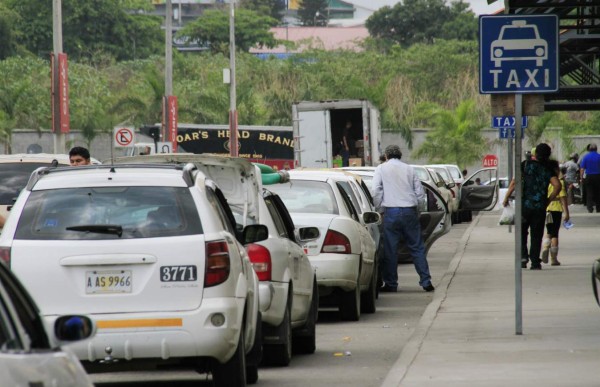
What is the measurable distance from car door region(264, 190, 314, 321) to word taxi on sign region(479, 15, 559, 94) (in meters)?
2.09

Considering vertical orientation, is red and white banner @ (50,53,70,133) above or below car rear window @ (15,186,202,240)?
above

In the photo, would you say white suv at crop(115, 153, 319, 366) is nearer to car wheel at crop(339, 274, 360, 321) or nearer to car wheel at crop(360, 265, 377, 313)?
car wheel at crop(339, 274, 360, 321)

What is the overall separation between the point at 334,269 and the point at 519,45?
10.9 feet

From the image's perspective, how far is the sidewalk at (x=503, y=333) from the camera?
10.3m

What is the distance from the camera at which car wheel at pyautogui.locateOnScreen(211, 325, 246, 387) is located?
30.0 ft

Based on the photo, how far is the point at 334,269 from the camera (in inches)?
577

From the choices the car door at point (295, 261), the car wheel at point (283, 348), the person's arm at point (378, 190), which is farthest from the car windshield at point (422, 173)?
the car wheel at point (283, 348)

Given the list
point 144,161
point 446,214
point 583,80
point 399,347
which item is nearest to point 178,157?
point 144,161

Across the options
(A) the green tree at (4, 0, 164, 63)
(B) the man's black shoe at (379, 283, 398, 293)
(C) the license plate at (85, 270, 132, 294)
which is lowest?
(B) the man's black shoe at (379, 283, 398, 293)

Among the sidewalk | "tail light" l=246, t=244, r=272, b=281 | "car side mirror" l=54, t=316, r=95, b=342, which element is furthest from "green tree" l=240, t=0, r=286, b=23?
"car side mirror" l=54, t=316, r=95, b=342

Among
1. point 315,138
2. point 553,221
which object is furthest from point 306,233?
point 315,138

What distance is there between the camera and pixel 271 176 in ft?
44.7

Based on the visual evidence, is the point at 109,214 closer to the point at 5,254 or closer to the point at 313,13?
the point at 5,254

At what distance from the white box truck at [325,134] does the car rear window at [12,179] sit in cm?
2421
